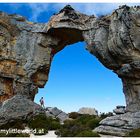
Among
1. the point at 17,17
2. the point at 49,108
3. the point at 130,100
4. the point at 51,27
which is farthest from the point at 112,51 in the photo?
the point at 49,108

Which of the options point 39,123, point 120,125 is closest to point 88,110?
point 39,123

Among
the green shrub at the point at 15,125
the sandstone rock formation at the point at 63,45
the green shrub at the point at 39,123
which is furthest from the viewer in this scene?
the sandstone rock formation at the point at 63,45

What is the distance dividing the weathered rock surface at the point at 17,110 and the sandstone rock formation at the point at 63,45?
408cm

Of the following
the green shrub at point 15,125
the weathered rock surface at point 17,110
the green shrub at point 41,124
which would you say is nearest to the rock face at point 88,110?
the green shrub at point 41,124

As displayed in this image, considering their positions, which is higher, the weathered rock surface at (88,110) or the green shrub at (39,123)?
the weathered rock surface at (88,110)

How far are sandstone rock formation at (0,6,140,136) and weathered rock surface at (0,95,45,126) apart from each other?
4076 mm

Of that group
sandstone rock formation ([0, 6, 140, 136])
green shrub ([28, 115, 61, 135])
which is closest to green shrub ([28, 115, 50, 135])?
green shrub ([28, 115, 61, 135])

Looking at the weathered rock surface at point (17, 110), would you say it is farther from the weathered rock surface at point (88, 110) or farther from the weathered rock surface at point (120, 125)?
the weathered rock surface at point (88, 110)

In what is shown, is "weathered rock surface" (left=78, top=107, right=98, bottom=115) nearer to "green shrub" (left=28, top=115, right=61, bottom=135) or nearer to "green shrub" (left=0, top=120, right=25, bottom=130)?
"green shrub" (left=28, top=115, right=61, bottom=135)

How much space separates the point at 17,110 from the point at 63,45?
9.55m

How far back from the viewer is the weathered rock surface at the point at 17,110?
20469mm

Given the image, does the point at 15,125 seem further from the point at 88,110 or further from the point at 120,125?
the point at 88,110

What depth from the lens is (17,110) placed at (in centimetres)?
2108

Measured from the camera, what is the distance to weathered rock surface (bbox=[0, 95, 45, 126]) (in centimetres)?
2047
